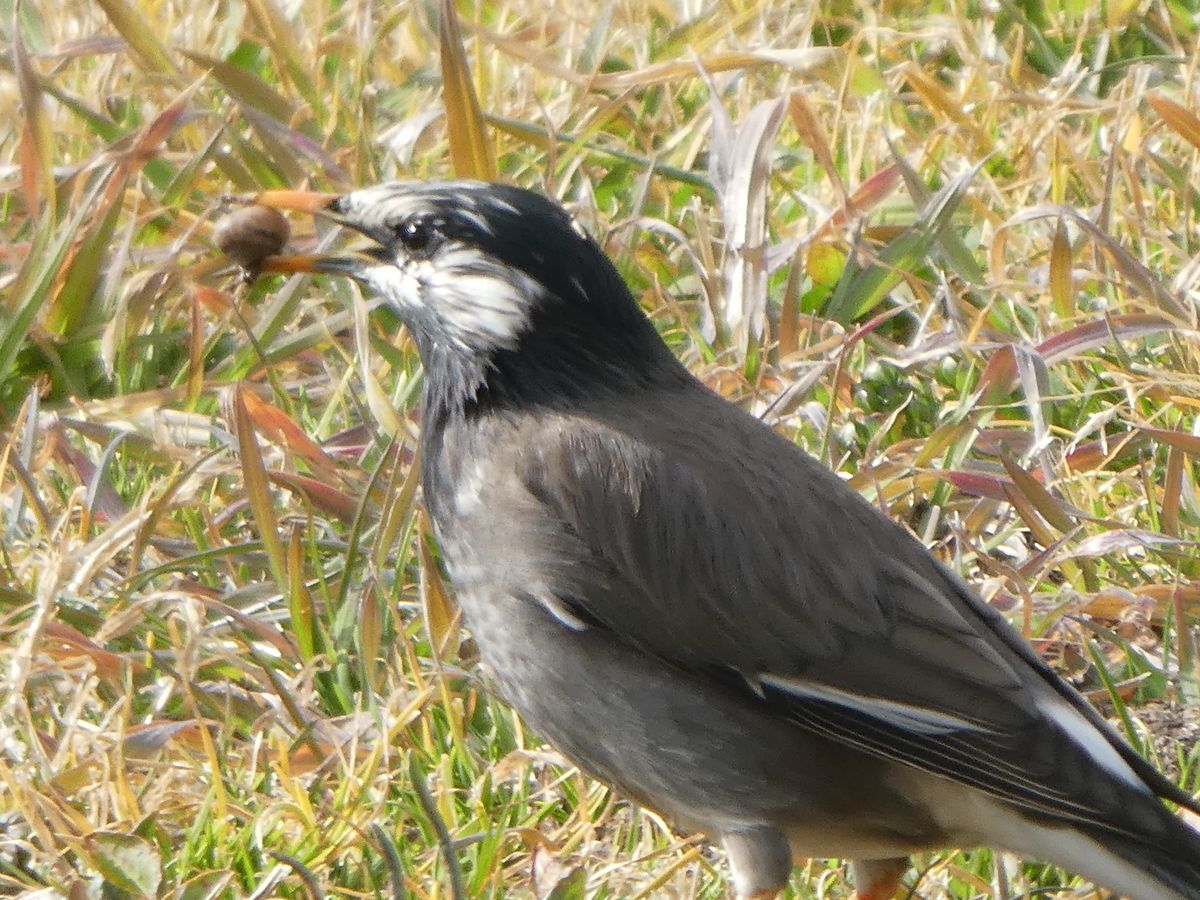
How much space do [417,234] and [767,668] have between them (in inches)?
44.7

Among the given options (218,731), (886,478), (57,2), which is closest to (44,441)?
(218,731)

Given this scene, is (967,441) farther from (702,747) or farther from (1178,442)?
(702,747)

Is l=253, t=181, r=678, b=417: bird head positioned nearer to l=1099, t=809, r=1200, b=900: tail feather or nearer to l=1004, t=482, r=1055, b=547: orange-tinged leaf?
l=1004, t=482, r=1055, b=547: orange-tinged leaf

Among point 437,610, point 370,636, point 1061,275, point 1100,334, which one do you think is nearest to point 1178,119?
point 1061,275

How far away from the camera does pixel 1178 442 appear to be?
15.3ft

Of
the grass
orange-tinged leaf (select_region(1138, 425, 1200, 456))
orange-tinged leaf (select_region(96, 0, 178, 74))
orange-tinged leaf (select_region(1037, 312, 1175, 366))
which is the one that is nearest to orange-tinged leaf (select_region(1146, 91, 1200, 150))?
the grass

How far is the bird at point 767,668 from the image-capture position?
3.78 meters

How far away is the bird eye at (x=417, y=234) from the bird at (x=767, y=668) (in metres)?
0.44

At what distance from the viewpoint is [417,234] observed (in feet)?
14.1

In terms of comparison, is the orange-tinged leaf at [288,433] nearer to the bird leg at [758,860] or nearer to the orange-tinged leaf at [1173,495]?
the bird leg at [758,860]

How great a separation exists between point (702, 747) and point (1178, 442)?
144 cm

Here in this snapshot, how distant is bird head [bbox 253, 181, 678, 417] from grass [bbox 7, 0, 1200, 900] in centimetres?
47

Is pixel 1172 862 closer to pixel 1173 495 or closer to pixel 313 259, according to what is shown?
pixel 1173 495

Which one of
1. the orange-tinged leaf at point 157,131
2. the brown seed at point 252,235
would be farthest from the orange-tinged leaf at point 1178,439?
the orange-tinged leaf at point 157,131
